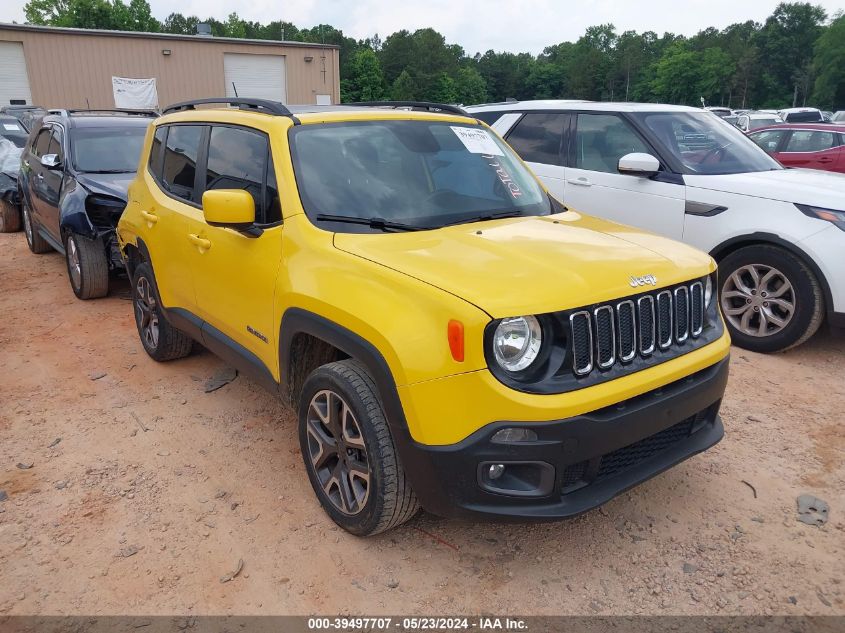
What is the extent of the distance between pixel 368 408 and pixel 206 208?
1.31 meters

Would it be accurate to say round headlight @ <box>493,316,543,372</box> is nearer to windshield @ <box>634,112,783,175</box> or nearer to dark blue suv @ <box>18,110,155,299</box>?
windshield @ <box>634,112,783,175</box>

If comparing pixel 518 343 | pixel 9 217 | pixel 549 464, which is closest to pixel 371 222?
pixel 518 343

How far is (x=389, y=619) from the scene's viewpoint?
2.50 metres

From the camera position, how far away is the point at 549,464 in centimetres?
235

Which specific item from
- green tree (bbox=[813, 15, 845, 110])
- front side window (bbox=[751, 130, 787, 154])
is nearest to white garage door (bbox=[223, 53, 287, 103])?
front side window (bbox=[751, 130, 787, 154])

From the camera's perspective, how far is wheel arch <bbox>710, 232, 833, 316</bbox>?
4.68 m

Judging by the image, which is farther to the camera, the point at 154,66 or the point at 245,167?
the point at 154,66

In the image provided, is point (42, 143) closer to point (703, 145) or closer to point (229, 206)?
point (229, 206)

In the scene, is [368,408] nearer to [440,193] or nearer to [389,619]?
[389,619]

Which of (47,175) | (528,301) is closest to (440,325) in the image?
(528,301)

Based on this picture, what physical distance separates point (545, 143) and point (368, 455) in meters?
4.72

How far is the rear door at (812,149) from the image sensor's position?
35.2 ft

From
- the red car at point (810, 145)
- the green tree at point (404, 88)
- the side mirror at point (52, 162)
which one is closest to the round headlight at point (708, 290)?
the side mirror at point (52, 162)

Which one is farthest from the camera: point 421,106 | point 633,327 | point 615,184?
point 615,184
